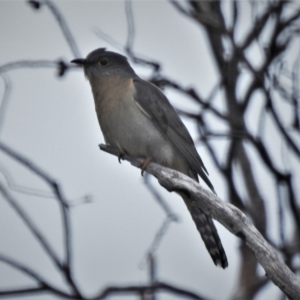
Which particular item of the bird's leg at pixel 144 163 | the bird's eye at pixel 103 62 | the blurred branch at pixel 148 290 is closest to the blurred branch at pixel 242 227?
the bird's leg at pixel 144 163

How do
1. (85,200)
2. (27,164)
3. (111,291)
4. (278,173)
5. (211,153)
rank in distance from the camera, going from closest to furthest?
(27,164), (111,291), (85,200), (278,173), (211,153)

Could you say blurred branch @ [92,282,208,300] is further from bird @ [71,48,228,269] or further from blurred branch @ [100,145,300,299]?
blurred branch @ [100,145,300,299]

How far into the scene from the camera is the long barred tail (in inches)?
243

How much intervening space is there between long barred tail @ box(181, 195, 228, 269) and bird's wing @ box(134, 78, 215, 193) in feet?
1.37

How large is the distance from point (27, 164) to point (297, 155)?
2.52 meters

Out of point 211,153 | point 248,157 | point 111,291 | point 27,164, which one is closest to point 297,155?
point 211,153

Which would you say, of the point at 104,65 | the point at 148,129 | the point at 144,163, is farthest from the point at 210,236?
the point at 104,65

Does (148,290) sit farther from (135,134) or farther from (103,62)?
(103,62)

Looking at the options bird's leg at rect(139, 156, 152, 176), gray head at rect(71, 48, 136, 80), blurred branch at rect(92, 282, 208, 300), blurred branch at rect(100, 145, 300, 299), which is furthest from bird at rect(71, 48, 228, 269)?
blurred branch at rect(100, 145, 300, 299)

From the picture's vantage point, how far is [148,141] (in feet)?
21.5

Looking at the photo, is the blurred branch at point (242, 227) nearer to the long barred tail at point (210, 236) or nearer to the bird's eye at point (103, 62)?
the long barred tail at point (210, 236)

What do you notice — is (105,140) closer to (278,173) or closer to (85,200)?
(85,200)

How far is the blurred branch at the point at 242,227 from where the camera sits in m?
4.78

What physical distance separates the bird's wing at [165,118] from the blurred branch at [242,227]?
1.14m
